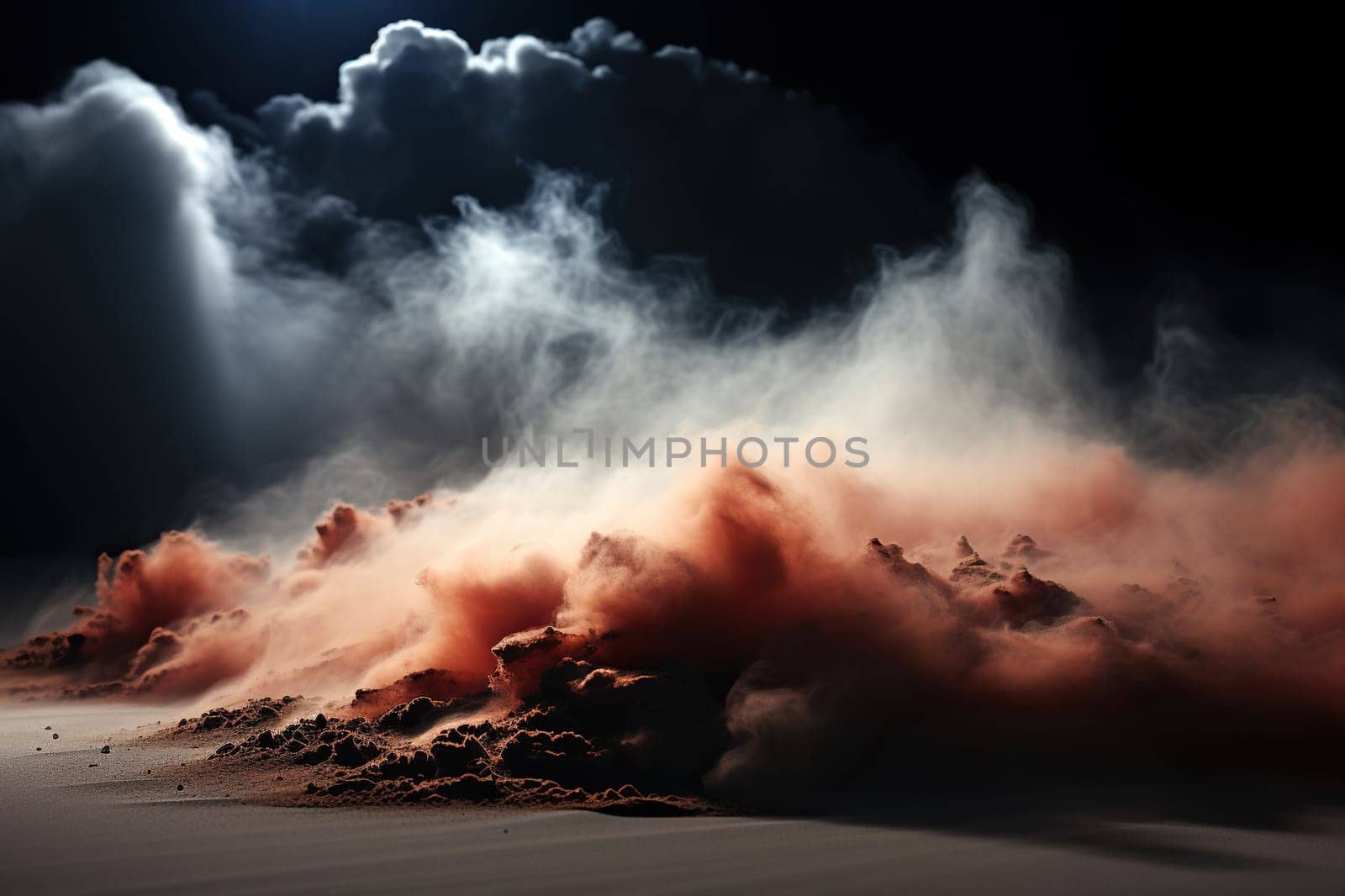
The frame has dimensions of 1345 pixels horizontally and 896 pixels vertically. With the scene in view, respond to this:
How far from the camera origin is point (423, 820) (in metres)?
6.18

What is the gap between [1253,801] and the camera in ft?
21.7

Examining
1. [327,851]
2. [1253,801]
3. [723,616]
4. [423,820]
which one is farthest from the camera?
[723,616]

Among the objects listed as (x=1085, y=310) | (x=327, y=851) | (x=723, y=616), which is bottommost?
(x=327, y=851)

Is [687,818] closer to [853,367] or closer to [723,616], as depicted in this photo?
[723,616]

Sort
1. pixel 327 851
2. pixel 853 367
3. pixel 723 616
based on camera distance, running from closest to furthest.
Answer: pixel 327 851 < pixel 723 616 < pixel 853 367

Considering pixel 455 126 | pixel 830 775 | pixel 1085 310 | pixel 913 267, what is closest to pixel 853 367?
pixel 913 267

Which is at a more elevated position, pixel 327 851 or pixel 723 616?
pixel 723 616

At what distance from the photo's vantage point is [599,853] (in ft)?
17.7

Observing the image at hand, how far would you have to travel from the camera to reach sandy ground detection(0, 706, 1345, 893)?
489cm

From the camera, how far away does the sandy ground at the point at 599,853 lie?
16.0 ft

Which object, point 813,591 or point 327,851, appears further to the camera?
point 813,591

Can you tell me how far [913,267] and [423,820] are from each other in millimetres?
14723

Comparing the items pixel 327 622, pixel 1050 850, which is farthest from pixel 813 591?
pixel 327 622

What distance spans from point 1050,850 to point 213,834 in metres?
4.84
